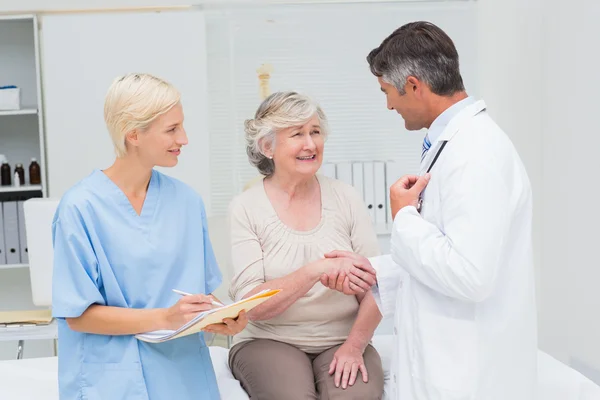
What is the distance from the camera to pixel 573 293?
141 inches

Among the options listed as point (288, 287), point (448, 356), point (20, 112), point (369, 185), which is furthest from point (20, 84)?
point (448, 356)

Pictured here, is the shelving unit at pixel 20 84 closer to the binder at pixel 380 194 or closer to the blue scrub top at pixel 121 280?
the binder at pixel 380 194

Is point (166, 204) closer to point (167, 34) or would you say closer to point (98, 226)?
point (98, 226)

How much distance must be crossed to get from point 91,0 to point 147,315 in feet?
8.73

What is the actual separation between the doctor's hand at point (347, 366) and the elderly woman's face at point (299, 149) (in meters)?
0.53

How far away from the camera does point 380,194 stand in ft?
13.3

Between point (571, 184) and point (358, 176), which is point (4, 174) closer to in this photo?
point (358, 176)

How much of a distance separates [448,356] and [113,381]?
76cm

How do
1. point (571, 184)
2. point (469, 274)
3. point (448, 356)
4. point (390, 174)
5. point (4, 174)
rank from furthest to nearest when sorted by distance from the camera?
point (390, 174) → point (4, 174) → point (571, 184) → point (448, 356) → point (469, 274)

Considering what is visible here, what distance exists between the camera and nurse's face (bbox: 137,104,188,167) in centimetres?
183

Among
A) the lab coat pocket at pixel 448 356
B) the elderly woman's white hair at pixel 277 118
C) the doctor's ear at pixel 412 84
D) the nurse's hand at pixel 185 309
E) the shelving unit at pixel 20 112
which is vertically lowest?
the lab coat pocket at pixel 448 356

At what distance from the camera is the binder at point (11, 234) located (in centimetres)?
385

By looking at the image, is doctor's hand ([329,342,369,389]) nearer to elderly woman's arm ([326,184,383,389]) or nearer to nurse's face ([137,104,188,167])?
elderly woman's arm ([326,184,383,389])

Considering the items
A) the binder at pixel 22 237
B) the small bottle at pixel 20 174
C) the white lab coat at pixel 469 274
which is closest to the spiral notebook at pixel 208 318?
the white lab coat at pixel 469 274
